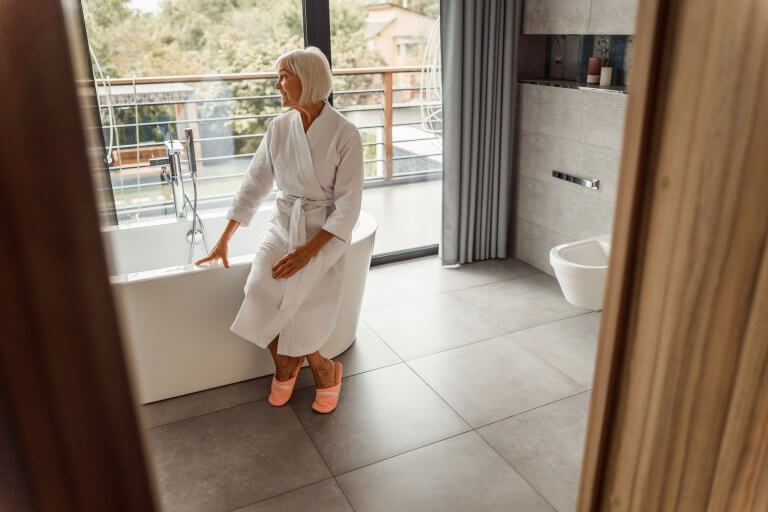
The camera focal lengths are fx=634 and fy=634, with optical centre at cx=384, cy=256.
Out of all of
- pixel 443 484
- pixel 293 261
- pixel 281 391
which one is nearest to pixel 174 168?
pixel 293 261

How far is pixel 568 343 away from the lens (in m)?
3.15

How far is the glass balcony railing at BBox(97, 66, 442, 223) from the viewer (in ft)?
12.5

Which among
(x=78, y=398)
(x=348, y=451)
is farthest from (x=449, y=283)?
(x=78, y=398)

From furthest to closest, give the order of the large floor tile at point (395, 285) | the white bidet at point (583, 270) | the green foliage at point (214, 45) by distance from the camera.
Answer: the large floor tile at point (395, 285) < the green foliage at point (214, 45) < the white bidet at point (583, 270)

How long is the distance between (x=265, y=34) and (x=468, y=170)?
4.95 ft

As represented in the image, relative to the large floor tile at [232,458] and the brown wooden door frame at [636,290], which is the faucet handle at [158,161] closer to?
the large floor tile at [232,458]

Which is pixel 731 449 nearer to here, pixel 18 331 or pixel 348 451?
pixel 18 331

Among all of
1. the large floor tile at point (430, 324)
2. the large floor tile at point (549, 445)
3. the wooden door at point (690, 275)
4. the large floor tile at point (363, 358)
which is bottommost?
the large floor tile at point (549, 445)

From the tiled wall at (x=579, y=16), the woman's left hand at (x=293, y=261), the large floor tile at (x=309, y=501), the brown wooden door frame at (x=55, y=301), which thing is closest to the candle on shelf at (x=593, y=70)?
the tiled wall at (x=579, y=16)

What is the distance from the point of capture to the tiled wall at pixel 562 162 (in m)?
3.33

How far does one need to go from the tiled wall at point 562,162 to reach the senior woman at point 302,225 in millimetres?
1517

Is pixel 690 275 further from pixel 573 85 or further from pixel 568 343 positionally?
pixel 573 85

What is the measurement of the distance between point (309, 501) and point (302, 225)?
1033mm

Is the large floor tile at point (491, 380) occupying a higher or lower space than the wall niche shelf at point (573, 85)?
lower
